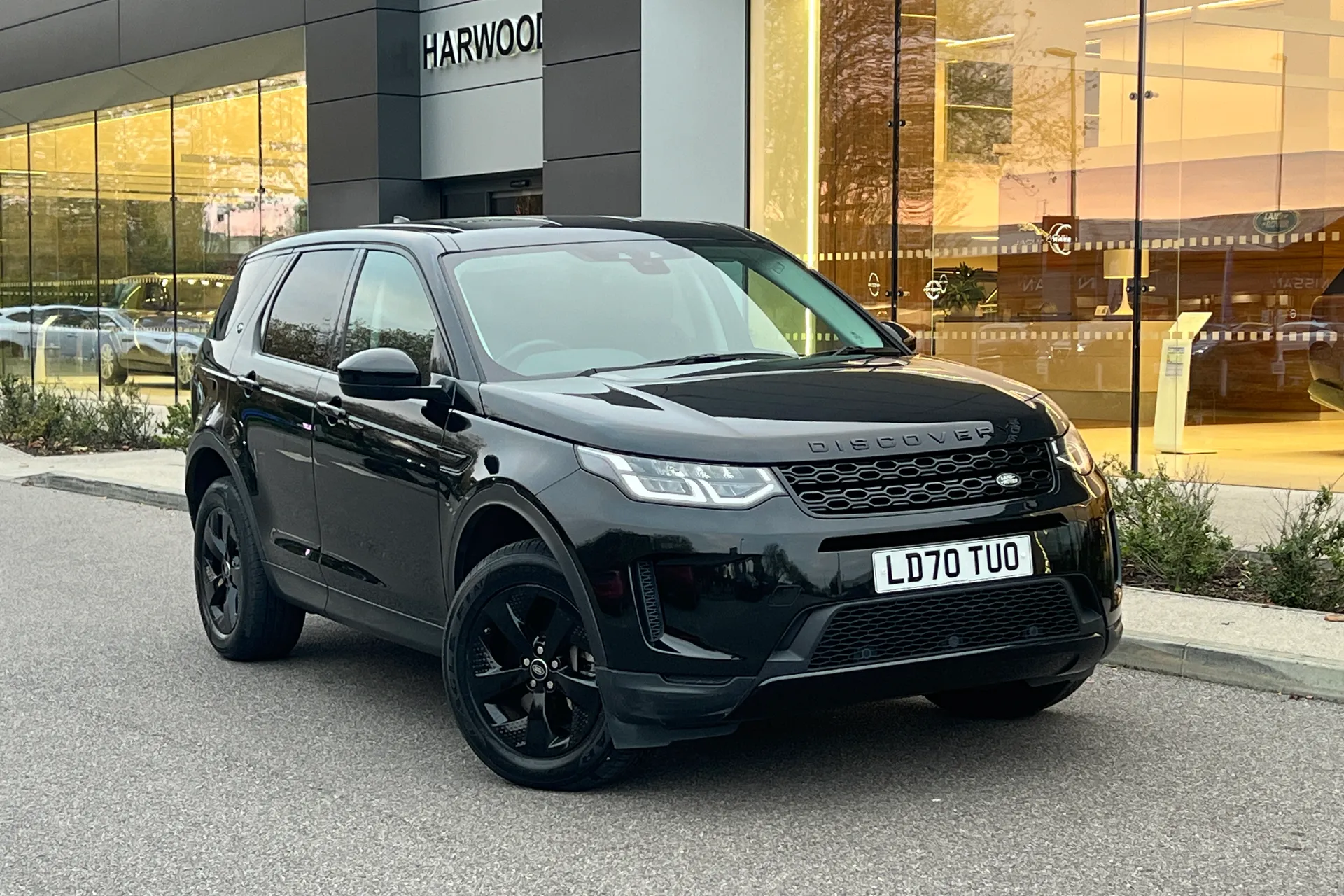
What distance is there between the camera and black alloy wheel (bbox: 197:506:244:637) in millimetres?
7305

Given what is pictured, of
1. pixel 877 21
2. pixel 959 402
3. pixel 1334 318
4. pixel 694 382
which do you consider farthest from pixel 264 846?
pixel 877 21

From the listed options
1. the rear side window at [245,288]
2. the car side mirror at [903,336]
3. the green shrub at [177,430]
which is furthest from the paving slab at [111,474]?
the car side mirror at [903,336]

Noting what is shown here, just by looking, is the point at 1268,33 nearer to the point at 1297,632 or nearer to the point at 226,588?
the point at 1297,632

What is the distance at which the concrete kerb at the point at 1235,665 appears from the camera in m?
6.43

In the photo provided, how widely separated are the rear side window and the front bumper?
304 centimetres

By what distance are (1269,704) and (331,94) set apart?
628 inches

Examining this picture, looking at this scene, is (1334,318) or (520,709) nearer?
(520,709)

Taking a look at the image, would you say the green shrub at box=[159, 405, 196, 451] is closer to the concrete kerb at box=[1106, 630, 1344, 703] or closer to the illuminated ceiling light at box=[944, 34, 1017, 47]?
the illuminated ceiling light at box=[944, 34, 1017, 47]

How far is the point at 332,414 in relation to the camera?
6289mm

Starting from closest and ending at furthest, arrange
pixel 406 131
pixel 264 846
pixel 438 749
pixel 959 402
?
pixel 264 846
pixel 959 402
pixel 438 749
pixel 406 131

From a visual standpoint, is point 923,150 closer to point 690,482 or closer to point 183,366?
point 690,482

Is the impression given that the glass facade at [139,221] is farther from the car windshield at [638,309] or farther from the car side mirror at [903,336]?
the car side mirror at [903,336]

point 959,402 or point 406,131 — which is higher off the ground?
point 406,131

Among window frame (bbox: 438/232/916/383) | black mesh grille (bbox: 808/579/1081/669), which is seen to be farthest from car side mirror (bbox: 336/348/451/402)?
black mesh grille (bbox: 808/579/1081/669)
